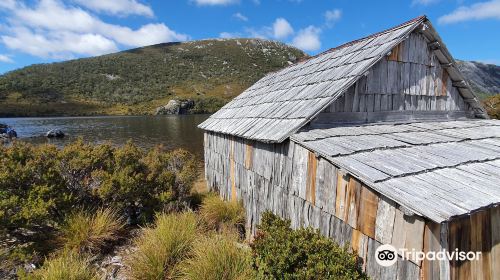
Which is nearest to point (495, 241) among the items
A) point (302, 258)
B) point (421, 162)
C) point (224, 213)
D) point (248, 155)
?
point (421, 162)

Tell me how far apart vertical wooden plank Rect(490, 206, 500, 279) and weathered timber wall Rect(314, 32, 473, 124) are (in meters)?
4.13

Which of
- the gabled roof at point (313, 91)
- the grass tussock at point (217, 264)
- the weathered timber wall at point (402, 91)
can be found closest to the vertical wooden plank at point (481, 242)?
the grass tussock at point (217, 264)

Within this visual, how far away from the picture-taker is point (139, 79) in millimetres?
130125

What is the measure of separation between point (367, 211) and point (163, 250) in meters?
4.25

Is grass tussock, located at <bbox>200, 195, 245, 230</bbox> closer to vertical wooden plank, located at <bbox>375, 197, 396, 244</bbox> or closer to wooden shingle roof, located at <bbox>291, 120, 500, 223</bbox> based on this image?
wooden shingle roof, located at <bbox>291, 120, 500, 223</bbox>

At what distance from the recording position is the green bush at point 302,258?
474 cm

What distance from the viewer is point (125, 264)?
6547 millimetres

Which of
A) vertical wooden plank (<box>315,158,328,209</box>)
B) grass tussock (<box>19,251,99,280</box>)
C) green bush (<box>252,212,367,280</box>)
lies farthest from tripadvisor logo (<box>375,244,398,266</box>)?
grass tussock (<box>19,251,99,280</box>)

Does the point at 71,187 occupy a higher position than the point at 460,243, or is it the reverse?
the point at 460,243

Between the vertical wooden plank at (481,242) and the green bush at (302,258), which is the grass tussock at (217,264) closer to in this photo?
the green bush at (302,258)

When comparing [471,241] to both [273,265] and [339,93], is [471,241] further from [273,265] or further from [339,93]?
[339,93]

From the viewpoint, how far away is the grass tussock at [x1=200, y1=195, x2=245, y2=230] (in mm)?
9695

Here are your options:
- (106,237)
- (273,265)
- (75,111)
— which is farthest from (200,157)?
(75,111)

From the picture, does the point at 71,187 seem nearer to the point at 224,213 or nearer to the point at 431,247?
the point at 224,213
